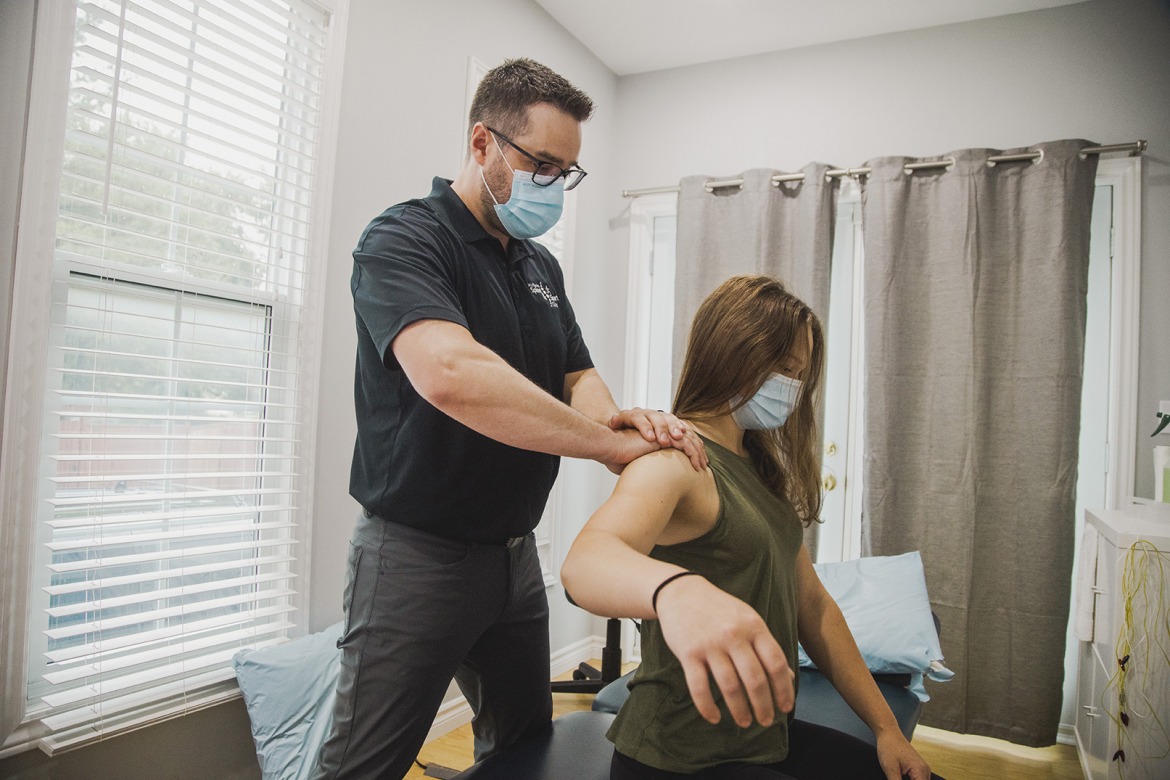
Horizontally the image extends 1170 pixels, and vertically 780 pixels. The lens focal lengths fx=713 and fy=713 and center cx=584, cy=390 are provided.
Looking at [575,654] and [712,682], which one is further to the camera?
[575,654]

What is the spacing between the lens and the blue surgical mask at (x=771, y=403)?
1165mm

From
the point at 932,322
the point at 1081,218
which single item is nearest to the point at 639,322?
the point at 932,322

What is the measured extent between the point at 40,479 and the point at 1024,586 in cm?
306

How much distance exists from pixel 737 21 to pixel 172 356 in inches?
102

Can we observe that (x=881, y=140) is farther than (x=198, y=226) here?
Yes

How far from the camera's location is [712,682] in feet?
3.41

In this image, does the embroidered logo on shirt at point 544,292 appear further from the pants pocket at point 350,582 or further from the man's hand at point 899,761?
the man's hand at point 899,761

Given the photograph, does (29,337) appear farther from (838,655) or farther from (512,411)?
(838,655)

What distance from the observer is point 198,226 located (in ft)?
5.77

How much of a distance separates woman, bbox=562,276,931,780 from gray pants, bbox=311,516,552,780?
0.33 meters

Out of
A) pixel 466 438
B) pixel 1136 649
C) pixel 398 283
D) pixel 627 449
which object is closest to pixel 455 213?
pixel 398 283

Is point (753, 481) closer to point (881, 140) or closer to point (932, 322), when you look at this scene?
point (932, 322)

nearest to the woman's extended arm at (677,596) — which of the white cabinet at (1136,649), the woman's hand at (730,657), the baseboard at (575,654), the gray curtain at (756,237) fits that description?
the woman's hand at (730,657)

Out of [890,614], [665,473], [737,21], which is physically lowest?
[890,614]
